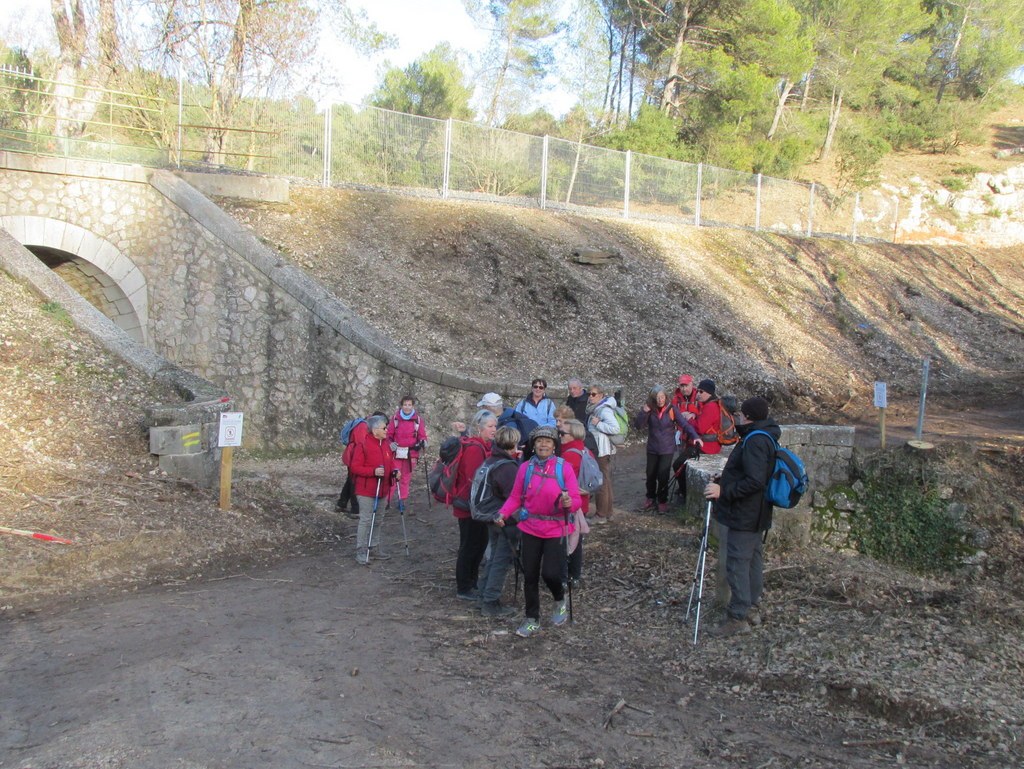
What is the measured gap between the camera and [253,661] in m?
5.22

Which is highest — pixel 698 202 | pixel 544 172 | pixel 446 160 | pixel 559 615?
pixel 698 202

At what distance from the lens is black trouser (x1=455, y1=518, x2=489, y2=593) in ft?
21.9

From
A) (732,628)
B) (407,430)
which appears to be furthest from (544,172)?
(732,628)

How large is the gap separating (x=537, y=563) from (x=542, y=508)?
444mm

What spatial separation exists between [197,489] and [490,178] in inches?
530

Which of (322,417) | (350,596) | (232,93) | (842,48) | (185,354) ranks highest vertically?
(842,48)

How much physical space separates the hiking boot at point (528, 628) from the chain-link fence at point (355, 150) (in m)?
11.8

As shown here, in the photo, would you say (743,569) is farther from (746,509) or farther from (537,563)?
(537,563)

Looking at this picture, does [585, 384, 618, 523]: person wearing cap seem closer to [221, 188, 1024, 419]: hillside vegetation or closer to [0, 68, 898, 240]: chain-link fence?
[221, 188, 1024, 419]: hillside vegetation

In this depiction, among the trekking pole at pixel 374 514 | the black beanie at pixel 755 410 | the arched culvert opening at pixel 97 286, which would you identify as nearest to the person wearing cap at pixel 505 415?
the trekking pole at pixel 374 514

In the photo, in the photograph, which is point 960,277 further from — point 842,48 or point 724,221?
point 842,48

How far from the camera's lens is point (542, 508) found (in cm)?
571

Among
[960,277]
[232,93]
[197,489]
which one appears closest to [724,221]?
[960,277]

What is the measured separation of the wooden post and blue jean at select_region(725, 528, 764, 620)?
16.9 ft
